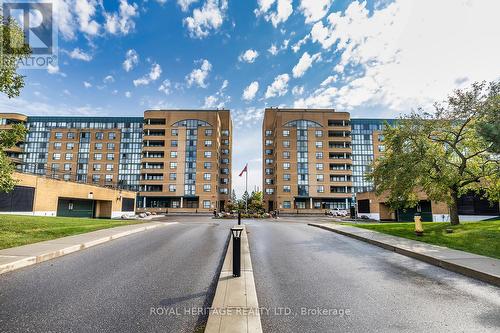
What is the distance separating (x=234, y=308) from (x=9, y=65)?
11667mm

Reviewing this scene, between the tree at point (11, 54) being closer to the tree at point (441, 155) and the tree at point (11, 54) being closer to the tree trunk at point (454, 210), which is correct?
the tree at point (441, 155)

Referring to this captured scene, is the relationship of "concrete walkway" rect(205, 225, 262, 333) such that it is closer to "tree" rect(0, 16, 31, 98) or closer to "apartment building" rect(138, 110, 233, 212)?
"tree" rect(0, 16, 31, 98)

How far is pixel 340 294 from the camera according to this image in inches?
208

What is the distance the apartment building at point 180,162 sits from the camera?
7400 centimetres

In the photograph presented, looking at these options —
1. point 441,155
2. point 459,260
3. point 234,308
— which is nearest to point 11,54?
point 234,308

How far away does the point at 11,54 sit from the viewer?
10148 mm

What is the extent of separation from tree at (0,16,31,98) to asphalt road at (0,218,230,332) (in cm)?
658

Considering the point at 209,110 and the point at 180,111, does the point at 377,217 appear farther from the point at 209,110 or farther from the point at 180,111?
the point at 180,111

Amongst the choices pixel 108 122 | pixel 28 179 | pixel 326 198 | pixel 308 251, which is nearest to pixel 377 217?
pixel 326 198

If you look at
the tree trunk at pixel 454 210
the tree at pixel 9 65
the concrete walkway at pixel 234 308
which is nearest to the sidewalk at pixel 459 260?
the concrete walkway at pixel 234 308

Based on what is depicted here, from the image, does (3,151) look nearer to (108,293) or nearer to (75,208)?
(108,293)

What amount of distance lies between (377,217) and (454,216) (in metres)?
26.8

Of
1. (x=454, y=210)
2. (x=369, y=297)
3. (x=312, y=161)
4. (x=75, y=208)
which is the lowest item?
(x=369, y=297)

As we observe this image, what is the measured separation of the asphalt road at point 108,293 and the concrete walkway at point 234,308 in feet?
0.79
